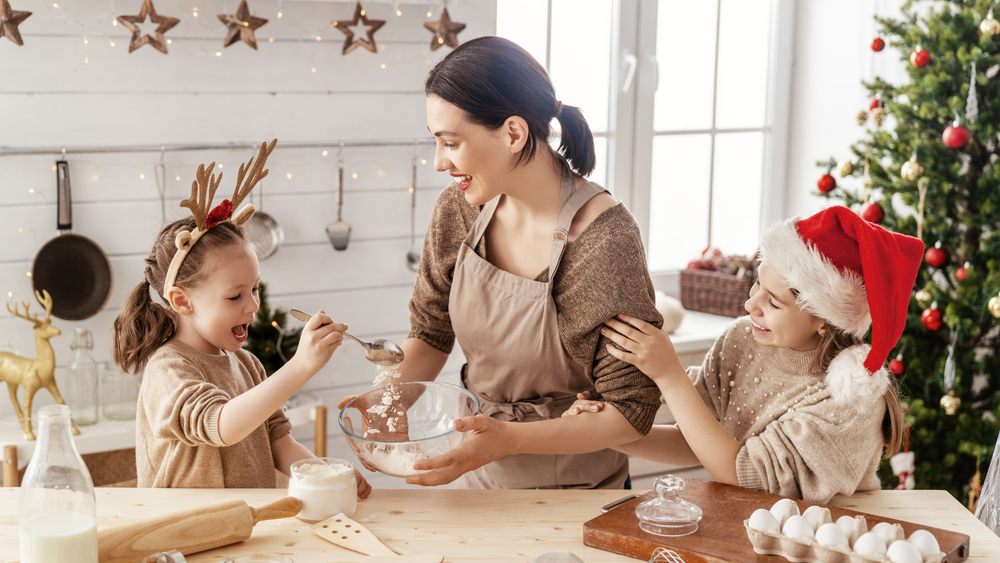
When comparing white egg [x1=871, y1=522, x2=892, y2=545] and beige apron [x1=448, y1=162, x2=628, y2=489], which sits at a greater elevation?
beige apron [x1=448, y1=162, x2=628, y2=489]

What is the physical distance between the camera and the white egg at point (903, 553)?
1034 millimetres

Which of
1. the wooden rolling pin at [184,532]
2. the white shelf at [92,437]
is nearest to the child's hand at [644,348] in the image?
the wooden rolling pin at [184,532]

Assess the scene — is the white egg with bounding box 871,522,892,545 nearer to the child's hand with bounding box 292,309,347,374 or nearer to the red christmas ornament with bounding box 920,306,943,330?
the child's hand with bounding box 292,309,347,374

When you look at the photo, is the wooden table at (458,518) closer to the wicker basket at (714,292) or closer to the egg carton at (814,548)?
the egg carton at (814,548)

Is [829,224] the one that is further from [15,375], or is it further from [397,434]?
[15,375]

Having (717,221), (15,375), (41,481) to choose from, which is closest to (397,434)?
(41,481)

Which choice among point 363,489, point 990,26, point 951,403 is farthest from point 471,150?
point 951,403

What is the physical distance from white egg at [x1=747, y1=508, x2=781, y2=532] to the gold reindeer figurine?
1765 mm

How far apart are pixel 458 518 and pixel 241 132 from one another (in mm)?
1669

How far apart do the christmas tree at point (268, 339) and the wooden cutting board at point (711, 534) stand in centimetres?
147

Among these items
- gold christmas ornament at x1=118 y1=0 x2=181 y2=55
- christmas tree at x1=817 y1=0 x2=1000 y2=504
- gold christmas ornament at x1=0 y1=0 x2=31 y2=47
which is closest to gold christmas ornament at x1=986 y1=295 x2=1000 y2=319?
christmas tree at x1=817 y1=0 x2=1000 y2=504

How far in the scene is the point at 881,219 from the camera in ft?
8.44

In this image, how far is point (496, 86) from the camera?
55.4 inches

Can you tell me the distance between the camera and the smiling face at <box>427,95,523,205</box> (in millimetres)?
1420
